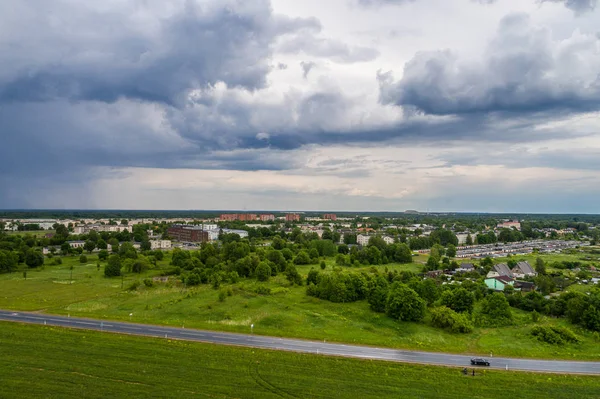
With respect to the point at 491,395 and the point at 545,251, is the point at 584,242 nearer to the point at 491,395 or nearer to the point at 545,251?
the point at 545,251

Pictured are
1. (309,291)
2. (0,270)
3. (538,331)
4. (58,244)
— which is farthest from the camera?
(58,244)

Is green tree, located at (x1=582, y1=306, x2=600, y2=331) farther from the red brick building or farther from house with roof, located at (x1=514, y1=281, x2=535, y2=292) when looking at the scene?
the red brick building

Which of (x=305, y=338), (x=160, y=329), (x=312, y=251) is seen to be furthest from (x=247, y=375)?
(x=312, y=251)

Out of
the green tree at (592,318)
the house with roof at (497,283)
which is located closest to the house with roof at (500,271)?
the house with roof at (497,283)

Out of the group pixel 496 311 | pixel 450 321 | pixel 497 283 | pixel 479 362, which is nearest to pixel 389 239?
pixel 497 283

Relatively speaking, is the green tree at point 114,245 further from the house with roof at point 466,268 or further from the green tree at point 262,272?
the house with roof at point 466,268

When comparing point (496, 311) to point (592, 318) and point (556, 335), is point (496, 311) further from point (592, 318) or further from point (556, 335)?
point (592, 318)

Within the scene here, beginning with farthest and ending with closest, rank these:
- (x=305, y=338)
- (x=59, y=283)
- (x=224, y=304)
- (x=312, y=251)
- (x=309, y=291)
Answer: (x=312, y=251) < (x=59, y=283) < (x=309, y=291) < (x=224, y=304) < (x=305, y=338)
